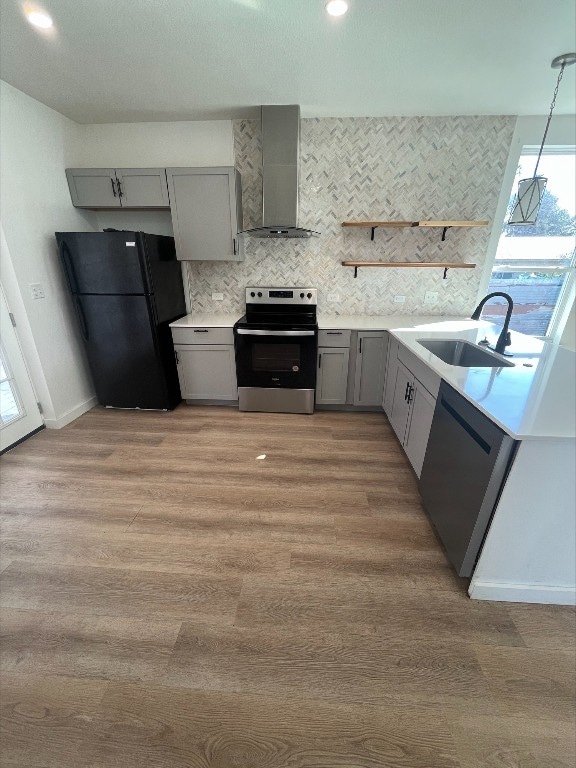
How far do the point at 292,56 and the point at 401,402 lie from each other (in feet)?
8.00

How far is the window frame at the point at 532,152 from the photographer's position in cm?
267

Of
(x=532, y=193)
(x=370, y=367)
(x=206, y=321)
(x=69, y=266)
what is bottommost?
(x=370, y=367)

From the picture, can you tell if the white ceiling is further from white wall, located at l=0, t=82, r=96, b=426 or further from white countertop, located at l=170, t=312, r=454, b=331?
white countertop, located at l=170, t=312, r=454, b=331

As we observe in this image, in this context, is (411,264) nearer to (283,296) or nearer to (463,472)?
(283,296)

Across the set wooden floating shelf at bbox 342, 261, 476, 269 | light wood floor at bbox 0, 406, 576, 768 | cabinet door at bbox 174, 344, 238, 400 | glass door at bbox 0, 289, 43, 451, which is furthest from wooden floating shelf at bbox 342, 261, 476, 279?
glass door at bbox 0, 289, 43, 451

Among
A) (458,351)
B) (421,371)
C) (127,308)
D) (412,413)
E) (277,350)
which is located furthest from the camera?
(277,350)

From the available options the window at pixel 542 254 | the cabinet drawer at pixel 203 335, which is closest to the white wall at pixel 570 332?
the window at pixel 542 254

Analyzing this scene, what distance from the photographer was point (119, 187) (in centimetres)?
280

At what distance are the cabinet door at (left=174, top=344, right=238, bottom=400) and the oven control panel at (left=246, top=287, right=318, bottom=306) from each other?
647mm

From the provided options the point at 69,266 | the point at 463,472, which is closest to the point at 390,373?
the point at 463,472

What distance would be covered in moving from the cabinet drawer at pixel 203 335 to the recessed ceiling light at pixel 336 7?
2.08 metres

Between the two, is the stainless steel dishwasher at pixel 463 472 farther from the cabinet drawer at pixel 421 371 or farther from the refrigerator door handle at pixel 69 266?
the refrigerator door handle at pixel 69 266

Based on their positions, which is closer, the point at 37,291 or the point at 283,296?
Result: the point at 37,291

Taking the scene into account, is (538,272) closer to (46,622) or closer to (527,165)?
(527,165)
